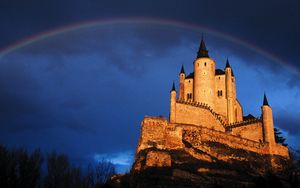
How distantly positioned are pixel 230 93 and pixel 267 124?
507 inches

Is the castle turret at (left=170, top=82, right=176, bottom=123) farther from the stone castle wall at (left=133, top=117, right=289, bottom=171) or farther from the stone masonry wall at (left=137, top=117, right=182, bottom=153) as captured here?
the stone masonry wall at (left=137, top=117, right=182, bottom=153)

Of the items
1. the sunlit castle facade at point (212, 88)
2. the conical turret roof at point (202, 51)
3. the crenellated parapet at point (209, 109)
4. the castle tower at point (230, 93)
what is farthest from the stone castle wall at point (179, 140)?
the conical turret roof at point (202, 51)

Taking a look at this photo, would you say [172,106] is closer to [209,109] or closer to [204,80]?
[209,109]

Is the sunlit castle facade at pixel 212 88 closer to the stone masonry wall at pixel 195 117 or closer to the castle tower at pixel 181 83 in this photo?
the castle tower at pixel 181 83

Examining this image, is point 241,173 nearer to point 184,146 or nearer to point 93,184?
point 184,146

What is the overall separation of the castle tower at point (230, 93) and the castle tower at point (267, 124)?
8208 mm

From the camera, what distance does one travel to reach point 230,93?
3878 inches

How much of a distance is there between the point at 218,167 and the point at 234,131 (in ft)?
60.3

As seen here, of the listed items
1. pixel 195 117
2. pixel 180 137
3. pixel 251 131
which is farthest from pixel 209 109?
pixel 180 137

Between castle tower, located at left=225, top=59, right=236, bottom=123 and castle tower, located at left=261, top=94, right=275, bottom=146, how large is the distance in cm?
821

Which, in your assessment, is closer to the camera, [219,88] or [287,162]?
[287,162]

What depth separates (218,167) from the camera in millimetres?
74062

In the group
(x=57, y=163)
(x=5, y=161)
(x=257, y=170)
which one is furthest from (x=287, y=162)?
(x=5, y=161)

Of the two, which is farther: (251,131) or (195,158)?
(251,131)
